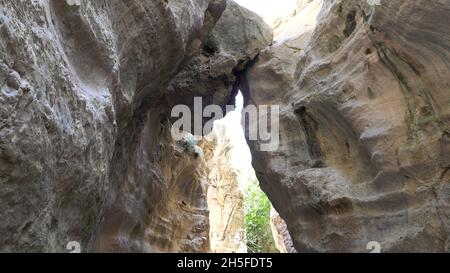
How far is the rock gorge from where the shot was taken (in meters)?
3.42

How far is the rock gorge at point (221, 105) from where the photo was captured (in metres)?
3.42

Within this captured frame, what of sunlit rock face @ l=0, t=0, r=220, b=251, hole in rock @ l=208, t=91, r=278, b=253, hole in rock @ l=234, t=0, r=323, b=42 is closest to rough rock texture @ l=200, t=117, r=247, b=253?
hole in rock @ l=208, t=91, r=278, b=253

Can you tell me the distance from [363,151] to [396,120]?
2.26ft

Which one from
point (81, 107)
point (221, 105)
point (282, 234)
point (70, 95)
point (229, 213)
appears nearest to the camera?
point (70, 95)

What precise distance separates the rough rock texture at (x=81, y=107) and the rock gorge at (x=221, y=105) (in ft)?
0.05

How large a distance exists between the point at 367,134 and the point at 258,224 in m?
15.6

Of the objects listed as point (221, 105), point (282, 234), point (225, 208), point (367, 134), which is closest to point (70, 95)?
point (367, 134)

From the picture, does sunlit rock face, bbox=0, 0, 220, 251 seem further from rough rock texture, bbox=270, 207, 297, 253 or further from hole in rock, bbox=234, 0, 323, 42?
rough rock texture, bbox=270, 207, 297, 253

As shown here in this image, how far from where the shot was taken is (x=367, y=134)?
625 cm

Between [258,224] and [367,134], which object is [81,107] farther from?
[258,224]

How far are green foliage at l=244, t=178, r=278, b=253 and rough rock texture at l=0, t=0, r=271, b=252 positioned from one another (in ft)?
40.0

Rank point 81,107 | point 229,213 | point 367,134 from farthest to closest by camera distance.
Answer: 1. point 229,213
2. point 367,134
3. point 81,107

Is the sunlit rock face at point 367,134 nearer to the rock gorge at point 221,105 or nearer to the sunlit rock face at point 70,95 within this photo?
the rock gorge at point 221,105
